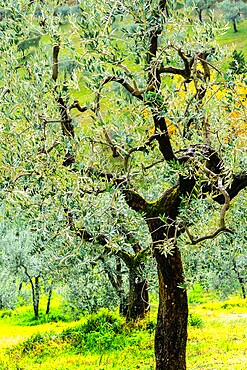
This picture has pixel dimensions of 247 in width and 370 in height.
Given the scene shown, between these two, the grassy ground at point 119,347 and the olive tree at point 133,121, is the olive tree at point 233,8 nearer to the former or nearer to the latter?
the grassy ground at point 119,347

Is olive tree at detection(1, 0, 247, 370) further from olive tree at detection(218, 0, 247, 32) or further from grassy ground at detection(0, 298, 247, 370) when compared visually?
olive tree at detection(218, 0, 247, 32)

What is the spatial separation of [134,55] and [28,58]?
3691mm

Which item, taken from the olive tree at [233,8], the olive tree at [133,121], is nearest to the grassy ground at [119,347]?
the olive tree at [133,121]

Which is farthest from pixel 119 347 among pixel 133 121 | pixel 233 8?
pixel 233 8

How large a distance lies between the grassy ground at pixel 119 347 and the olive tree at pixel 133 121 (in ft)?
11.9

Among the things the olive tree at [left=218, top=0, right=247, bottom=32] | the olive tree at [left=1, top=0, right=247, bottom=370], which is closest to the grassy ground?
the olive tree at [left=1, top=0, right=247, bottom=370]

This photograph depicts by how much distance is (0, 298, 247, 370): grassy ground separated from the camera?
13627 mm

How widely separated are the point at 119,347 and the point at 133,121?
10.2m

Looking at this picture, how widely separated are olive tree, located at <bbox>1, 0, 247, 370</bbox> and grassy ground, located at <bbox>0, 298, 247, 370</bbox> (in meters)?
3.61

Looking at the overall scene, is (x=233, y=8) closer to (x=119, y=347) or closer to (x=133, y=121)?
(x=119, y=347)

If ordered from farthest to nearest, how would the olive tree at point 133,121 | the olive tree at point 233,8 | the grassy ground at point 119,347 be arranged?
the olive tree at point 233,8, the grassy ground at point 119,347, the olive tree at point 133,121

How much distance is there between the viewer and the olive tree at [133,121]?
24.9 feet

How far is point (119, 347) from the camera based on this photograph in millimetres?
15938

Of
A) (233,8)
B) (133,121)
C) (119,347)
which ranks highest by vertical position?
(233,8)
